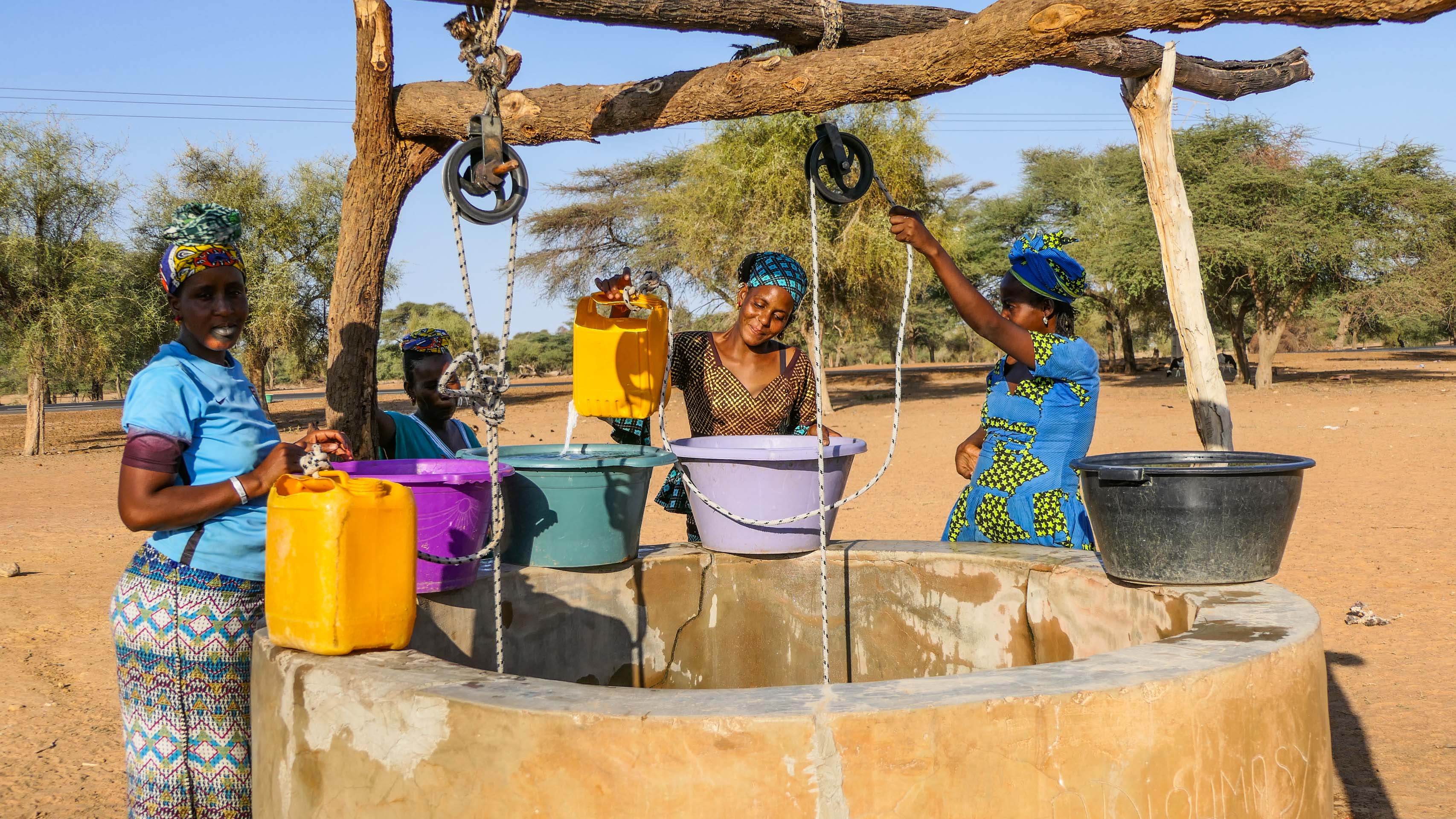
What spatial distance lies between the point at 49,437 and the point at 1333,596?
21059 millimetres

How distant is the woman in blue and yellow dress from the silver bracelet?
1807 millimetres

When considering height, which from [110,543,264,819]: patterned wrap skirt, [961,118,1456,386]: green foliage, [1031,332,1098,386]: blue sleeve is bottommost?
[110,543,264,819]: patterned wrap skirt

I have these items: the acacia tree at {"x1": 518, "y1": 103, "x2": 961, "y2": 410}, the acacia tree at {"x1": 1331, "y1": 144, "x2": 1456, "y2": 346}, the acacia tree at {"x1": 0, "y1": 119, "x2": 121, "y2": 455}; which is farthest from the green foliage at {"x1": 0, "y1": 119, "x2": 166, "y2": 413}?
the acacia tree at {"x1": 1331, "y1": 144, "x2": 1456, "y2": 346}

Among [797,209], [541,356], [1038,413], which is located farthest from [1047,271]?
[541,356]

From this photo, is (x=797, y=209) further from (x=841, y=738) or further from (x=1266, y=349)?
(x=841, y=738)

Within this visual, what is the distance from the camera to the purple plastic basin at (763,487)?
289 cm

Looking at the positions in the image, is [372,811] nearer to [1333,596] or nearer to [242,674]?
[242,674]

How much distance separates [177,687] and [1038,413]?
2345 mm

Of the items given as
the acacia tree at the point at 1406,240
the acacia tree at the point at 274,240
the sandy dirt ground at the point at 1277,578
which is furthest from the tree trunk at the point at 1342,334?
the acacia tree at the point at 274,240

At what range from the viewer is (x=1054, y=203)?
33281 mm

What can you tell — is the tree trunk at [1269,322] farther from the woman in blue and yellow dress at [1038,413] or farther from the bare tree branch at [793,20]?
the woman in blue and yellow dress at [1038,413]

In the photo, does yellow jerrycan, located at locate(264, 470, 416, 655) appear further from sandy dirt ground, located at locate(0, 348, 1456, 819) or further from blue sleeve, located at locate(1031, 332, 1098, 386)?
sandy dirt ground, located at locate(0, 348, 1456, 819)

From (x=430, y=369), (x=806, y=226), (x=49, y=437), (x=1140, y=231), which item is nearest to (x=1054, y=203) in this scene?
(x=1140, y=231)

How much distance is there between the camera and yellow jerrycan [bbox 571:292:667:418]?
9.75 ft
